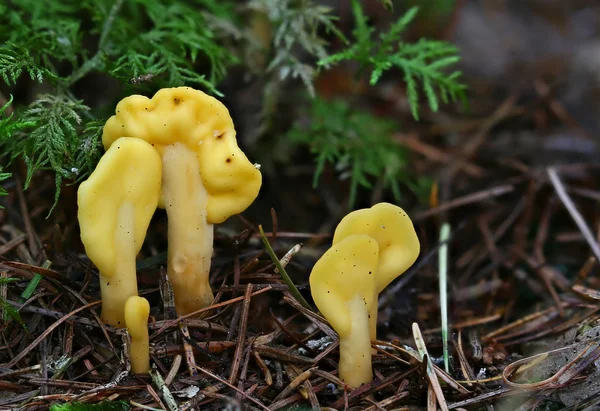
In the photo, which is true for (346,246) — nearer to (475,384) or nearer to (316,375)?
(316,375)

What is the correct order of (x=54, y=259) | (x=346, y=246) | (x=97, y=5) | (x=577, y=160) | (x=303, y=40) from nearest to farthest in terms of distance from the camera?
(x=346, y=246)
(x=54, y=259)
(x=97, y=5)
(x=303, y=40)
(x=577, y=160)

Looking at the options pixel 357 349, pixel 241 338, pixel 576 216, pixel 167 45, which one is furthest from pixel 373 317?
pixel 167 45

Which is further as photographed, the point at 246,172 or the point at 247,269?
the point at 247,269

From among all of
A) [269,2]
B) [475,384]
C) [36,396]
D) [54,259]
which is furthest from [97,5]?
[475,384]

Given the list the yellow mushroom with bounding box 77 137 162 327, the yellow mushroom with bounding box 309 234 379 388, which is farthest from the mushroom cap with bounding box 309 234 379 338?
the yellow mushroom with bounding box 77 137 162 327

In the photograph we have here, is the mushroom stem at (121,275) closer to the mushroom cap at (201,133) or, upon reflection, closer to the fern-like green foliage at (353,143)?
the mushroom cap at (201,133)

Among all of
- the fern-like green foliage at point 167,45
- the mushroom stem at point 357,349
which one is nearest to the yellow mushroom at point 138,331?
the mushroom stem at point 357,349
